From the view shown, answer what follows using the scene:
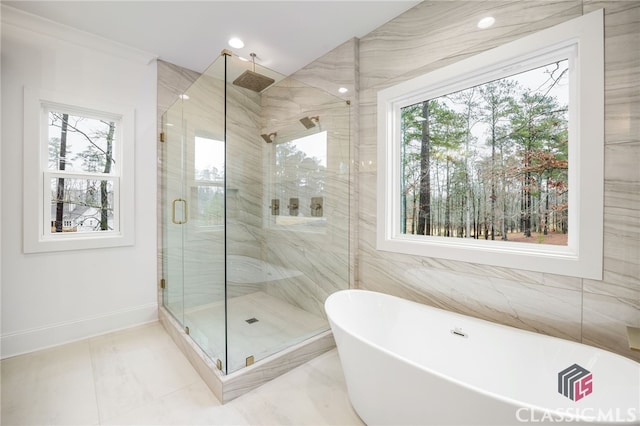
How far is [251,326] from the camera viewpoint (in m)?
2.01

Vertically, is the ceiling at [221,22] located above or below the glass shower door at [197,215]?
above

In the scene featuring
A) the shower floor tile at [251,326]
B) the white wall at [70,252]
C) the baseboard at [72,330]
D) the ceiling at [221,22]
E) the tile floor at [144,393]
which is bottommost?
the tile floor at [144,393]

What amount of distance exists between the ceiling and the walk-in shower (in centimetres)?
39

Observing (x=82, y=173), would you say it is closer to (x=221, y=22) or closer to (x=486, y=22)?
(x=221, y=22)

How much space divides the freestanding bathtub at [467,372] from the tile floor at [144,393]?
0.97ft

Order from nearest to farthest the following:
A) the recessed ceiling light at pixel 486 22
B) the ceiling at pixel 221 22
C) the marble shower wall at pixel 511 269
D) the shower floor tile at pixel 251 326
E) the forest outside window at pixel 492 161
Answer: the marble shower wall at pixel 511 269 < the forest outside window at pixel 492 161 < the recessed ceiling light at pixel 486 22 < the shower floor tile at pixel 251 326 < the ceiling at pixel 221 22

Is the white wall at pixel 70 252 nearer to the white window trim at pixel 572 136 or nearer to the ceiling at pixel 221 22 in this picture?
the ceiling at pixel 221 22

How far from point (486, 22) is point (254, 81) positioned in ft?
5.49

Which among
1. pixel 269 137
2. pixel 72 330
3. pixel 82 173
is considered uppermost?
pixel 269 137

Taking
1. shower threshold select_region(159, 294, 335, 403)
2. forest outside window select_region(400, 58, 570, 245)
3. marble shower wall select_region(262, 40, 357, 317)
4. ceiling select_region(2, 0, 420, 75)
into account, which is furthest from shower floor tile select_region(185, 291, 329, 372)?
ceiling select_region(2, 0, 420, 75)

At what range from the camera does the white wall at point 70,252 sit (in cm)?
196

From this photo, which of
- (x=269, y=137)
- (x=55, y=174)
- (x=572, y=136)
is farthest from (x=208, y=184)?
(x=572, y=136)

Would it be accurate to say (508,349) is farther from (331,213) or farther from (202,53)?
(202,53)

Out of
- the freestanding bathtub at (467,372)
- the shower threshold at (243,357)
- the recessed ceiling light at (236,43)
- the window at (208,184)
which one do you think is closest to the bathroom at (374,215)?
the freestanding bathtub at (467,372)
